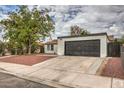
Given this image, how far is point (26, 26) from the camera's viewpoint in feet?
59.4

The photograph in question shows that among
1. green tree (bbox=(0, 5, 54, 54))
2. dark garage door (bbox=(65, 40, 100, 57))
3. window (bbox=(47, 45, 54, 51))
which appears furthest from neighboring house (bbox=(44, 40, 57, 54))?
dark garage door (bbox=(65, 40, 100, 57))

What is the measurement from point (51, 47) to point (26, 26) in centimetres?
549

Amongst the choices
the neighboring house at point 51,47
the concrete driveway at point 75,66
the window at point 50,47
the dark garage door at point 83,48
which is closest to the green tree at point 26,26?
the neighboring house at point 51,47

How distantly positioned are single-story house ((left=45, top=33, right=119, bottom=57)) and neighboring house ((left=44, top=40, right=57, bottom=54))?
4687 millimetres

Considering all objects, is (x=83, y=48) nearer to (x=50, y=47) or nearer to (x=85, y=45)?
(x=85, y=45)

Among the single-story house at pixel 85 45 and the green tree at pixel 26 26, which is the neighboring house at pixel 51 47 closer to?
the green tree at pixel 26 26

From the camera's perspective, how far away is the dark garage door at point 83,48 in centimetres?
1405

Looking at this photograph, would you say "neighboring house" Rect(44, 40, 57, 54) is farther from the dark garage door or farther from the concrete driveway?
the concrete driveway

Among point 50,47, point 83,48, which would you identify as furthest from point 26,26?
point 83,48

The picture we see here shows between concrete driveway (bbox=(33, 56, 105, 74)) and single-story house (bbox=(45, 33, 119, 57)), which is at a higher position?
single-story house (bbox=(45, 33, 119, 57))

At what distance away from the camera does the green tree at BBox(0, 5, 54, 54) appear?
1797 cm

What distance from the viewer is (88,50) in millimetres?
14344
